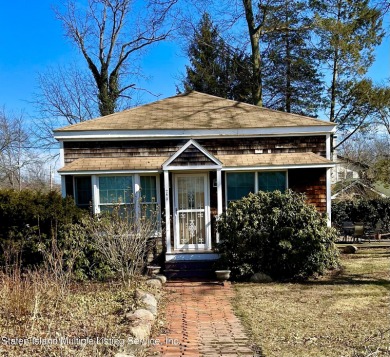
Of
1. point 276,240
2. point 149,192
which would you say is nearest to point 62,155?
point 149,192

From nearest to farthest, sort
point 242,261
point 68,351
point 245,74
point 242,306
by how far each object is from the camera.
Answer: point 68,351 → point 242,306 → point 242,261 → point 245,74

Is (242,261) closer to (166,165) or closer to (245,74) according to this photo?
(166,165)

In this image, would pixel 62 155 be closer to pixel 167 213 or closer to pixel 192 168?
pixel 167 213

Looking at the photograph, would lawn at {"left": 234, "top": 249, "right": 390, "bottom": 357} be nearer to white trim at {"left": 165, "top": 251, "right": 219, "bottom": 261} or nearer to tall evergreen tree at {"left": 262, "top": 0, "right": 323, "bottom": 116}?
white trim at {"left": 165, "top": 251, "right": 219, "bottom": 261}

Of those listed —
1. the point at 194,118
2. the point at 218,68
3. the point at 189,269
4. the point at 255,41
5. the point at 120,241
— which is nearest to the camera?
the point at 120,241

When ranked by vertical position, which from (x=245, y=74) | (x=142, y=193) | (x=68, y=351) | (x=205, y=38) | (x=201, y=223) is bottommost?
(x=68, y=351)

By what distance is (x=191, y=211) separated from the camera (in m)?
10.7

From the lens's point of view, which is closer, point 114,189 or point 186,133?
point 114,189

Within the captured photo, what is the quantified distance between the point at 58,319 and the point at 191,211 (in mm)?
5541

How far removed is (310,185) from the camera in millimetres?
11156

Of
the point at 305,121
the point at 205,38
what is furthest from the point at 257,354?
the point at 205,38

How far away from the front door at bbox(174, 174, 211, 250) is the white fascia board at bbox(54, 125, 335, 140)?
50.0 inches

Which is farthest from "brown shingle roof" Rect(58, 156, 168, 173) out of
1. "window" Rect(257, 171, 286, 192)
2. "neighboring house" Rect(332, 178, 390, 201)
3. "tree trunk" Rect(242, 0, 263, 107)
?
"neighboring house" Rect(332, 178, 390, 201)

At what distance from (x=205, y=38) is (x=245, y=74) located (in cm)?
359
